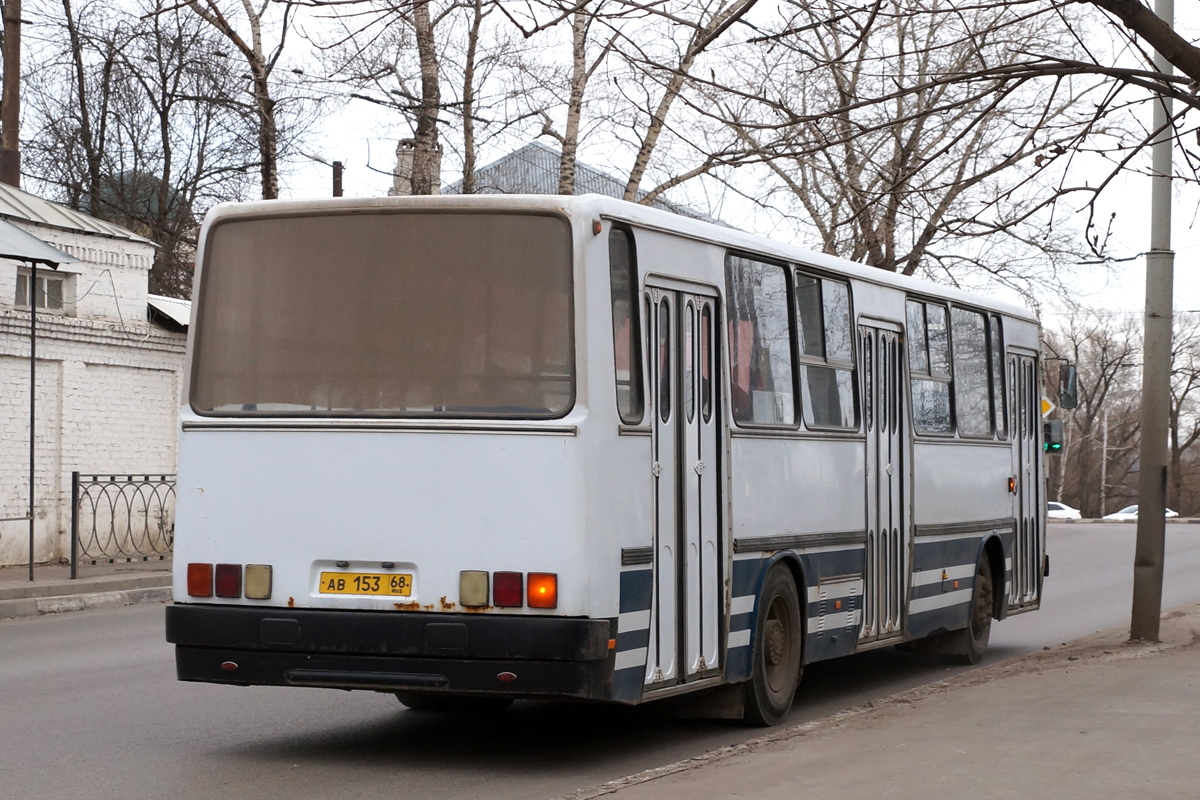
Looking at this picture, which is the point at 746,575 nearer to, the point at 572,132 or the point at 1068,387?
the point at 1068,387

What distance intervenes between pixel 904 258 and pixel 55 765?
2583 cm

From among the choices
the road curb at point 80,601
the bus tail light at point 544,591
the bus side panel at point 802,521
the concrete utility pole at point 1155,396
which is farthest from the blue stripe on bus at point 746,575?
the road curb at point 80,601

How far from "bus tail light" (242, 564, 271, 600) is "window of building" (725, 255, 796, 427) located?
9.02ft

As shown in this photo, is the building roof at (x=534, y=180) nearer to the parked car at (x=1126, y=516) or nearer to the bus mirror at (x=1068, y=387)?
the bus mirror at (x=1068, y=387)

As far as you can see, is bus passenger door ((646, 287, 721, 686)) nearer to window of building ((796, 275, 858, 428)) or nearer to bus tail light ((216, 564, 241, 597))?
window of building ((796, 275, 858, 428))

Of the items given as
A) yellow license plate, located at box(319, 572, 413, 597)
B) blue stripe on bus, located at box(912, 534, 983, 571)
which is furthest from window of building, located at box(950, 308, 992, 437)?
yellow license plate, located at box(319, 572, 413, 597)

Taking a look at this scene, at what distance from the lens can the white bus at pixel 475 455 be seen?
7.60 m

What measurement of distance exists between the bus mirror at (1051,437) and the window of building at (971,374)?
2.53 metres

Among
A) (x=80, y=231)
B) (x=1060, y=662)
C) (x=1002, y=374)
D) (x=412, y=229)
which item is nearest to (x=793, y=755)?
(x=412, y=229)

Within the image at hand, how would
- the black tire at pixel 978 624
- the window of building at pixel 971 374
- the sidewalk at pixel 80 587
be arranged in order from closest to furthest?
the window of building at pixel 971 374 → the black tire at pixel 978 624 → the sidewalk at pixel 80 587

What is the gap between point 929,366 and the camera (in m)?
12.3

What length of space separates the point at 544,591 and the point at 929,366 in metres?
5.62

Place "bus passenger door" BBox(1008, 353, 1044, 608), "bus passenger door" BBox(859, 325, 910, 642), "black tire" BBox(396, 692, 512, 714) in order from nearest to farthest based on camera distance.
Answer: "black tire" BBox(396, 692, 512, 714), "bus passenger door" BBox(859, 325, 910, 642), "bus passenger door" BBox(1008, 353, 1044, 608)

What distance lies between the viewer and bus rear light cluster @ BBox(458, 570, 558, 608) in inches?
296
